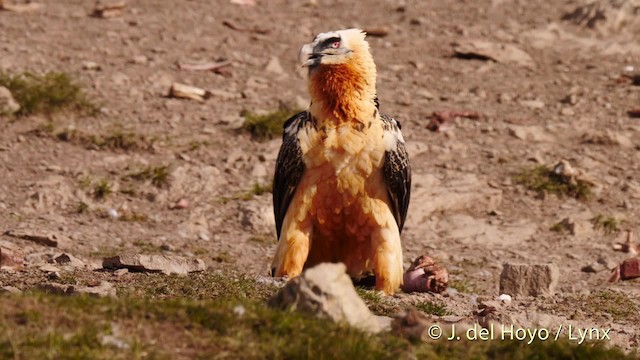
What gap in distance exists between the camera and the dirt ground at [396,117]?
1288 cm

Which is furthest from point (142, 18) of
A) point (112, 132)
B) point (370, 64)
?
point (370, 64)

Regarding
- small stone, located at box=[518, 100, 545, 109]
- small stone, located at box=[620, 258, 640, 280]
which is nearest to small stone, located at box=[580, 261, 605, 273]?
small stone, located at box=[620, 258, 640, 280]

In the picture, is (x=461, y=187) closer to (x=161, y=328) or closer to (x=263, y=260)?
(x=263, y=260)

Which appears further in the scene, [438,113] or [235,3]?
[235,3]

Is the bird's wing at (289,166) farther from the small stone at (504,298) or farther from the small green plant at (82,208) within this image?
the small green plant at (82,208)

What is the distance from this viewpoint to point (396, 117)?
1638cm

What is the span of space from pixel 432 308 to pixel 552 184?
549cm

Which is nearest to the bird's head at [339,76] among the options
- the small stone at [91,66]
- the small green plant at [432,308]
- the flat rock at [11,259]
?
the small green plant at [432,308]

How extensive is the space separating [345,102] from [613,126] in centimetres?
710

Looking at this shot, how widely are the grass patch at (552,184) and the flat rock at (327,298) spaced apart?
7480 mm

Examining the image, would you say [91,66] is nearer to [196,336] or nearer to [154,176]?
[154,176]

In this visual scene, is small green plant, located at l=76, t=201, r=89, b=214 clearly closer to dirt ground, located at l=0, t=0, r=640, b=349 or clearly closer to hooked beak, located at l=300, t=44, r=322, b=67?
dirt ground, located at l=0, t=0, r=640, b=349

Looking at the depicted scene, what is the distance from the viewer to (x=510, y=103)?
17219 millimetres

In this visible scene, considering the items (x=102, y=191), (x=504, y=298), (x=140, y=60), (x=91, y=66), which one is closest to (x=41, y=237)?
(x=102, y=191)
